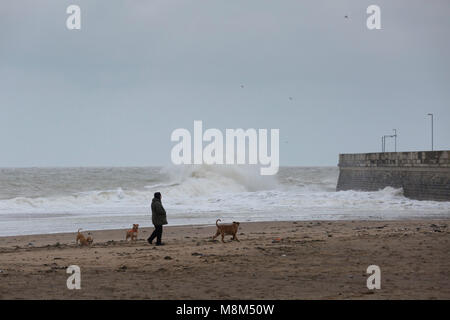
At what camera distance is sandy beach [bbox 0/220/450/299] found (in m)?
8.31

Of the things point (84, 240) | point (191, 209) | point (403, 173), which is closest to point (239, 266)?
point (84, 240)

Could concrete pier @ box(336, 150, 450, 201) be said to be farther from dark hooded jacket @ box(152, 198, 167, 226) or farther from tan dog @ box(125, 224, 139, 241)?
dark hooded jacket @ box(152, 198, 167, 226)

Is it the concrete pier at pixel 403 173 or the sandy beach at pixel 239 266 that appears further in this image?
the concrete pier at pixel 403 173

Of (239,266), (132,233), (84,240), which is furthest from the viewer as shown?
(132,233)

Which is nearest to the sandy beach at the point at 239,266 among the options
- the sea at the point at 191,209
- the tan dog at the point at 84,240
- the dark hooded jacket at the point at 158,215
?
the tan dog at the point at 84,240

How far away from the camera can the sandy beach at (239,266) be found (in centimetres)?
831

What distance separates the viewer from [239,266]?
34.6 feet

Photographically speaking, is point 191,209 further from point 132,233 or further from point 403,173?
point 403,173

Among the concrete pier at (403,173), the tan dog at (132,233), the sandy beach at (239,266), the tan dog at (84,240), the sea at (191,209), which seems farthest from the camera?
the concrete pier at (403,173)

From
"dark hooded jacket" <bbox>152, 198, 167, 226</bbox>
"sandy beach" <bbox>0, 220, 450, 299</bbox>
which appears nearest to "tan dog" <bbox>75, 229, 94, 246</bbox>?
"sandy beach" <bbox>0, 220, 450, 299</bbox>

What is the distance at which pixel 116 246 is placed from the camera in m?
14.1

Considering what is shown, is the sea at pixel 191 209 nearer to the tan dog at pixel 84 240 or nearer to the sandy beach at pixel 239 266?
the tan dog at pixel 84 240

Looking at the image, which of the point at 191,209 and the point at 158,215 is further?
the point at 191,209
